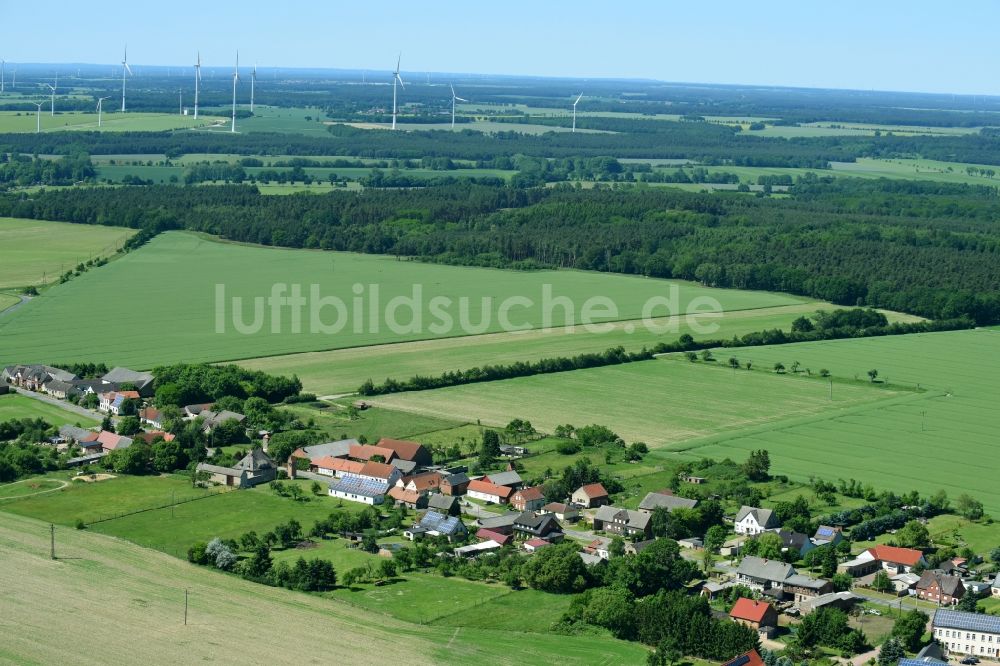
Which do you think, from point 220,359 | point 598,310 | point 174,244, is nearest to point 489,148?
point 174,244

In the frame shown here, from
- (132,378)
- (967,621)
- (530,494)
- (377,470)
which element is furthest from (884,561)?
(132,378)

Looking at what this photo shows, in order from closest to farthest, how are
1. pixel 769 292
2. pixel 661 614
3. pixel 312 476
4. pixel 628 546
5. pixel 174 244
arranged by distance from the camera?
pixel 661 614
pixel 628 546
pixel 312 476
pixel 769 292
pixel 174 244

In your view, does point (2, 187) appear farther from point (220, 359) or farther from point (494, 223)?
point (220, 359)

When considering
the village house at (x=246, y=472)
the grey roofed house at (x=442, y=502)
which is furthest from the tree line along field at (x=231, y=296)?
the grey roofed house at (x=442, y=502)

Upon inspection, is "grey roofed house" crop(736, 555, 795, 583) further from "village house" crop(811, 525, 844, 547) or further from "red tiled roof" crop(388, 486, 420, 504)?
"red tiled roof" crop(388, 486, 420, 504)

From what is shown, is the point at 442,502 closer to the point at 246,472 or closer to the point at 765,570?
the point at 246,472

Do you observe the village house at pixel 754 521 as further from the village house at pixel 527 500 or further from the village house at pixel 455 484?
the village house at pixel 455 484

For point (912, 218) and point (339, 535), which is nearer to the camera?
point (339, 535)
